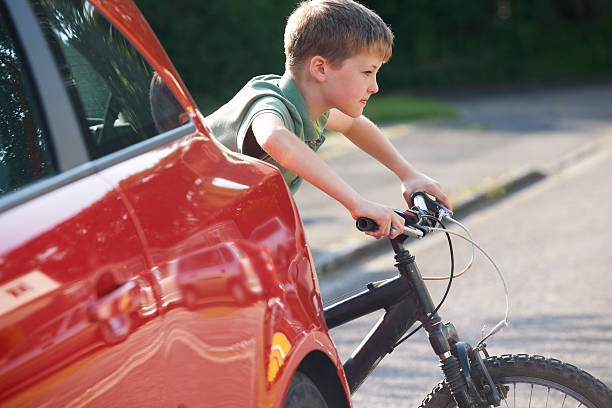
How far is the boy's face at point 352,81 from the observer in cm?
252

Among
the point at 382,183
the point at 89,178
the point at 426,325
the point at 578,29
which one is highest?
the point at 578,29

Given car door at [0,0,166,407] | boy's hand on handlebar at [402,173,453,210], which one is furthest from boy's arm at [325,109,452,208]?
car door at [0,0,166,407]

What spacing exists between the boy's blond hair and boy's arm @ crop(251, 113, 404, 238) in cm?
34

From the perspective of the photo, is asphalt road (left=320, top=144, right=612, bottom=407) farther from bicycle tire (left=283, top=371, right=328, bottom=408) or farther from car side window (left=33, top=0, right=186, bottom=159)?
car side window (left=33, top=0, right=186, bottom=159)

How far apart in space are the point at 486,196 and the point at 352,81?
6.61 m

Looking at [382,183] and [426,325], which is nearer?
[426,325]

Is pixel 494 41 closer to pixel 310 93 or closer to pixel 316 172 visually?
pixel 310 93

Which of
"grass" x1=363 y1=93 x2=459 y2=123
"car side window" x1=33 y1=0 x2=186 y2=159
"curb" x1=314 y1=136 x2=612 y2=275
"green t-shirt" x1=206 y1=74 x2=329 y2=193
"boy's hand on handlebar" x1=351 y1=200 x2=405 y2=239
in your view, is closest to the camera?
"car side window" x1=33 y1=0 x2=186 y2=159

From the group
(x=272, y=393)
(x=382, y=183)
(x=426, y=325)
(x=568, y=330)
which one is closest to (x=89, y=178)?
(x=272, y=393)

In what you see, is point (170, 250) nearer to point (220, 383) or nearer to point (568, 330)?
point (220, 383)

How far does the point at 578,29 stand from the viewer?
27.7 meters

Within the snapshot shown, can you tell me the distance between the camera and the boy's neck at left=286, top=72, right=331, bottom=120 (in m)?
2.57

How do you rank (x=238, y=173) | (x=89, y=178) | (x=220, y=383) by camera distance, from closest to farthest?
(x=89, y=178)
(x=220, y=383)
(x=238, y=173)

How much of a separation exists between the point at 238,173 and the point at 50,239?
728 mm
